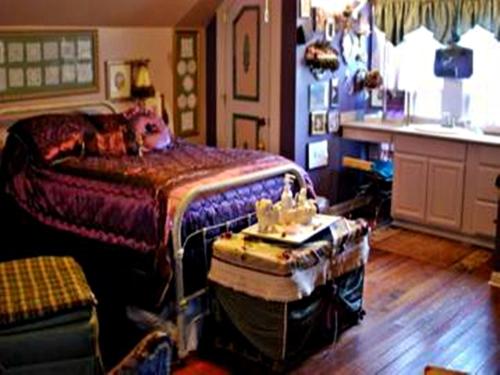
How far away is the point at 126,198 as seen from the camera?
11.8ft

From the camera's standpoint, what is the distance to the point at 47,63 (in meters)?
4.76

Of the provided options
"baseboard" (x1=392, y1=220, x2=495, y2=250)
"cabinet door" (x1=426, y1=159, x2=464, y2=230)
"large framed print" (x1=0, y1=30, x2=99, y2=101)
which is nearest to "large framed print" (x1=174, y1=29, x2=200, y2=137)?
"large framed print" (x1=0, y1=30, x2=99, y2=101)

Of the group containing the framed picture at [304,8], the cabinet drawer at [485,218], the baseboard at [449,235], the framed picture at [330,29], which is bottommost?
the baseboard at [449,235]

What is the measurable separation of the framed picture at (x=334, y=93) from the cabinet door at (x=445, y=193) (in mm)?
982

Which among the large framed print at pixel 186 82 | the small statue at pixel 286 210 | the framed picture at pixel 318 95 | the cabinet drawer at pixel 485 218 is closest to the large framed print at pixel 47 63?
the large framed print at pixel 186 82

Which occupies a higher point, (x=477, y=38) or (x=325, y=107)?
(x=477, y=38)

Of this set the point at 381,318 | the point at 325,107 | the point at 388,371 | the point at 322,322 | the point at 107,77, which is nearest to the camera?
the point at 388,371

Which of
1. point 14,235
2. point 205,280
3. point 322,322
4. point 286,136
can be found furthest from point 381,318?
point 14,235

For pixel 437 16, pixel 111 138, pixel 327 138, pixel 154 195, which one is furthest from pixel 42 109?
pixel 437 16

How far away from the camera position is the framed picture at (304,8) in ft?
17.1

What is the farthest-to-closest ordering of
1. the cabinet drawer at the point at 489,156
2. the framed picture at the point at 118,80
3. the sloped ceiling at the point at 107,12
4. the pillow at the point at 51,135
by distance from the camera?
1. the framed picture at the point at 118,80
2. the cabinet drawer at the point at 489,156
3. the sloped ceiling at the point at 107,12
4. the pillow at the point at 51,135

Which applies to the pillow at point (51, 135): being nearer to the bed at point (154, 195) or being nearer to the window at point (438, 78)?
the bed at point (154, 195)

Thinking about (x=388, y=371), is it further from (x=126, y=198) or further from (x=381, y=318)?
(x=126, y=198)

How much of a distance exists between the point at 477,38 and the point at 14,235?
3.85 metres
